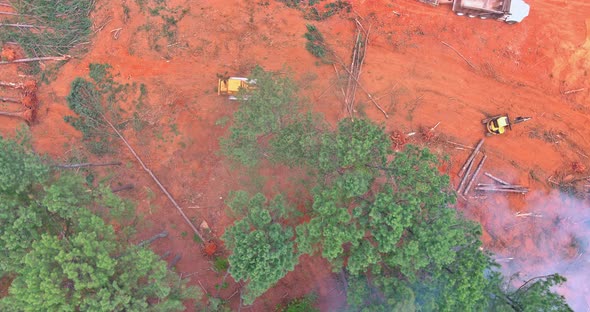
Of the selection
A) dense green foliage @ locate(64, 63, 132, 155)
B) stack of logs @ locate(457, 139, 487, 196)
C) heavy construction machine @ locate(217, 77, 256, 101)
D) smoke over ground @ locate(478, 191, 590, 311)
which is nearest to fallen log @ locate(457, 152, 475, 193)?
stack of logs @ locate(457, 139, 487, 196)

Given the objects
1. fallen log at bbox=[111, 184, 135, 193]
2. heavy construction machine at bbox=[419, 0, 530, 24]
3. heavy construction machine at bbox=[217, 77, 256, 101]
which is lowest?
fallen log at bbox=[111, 184, 135, 193]

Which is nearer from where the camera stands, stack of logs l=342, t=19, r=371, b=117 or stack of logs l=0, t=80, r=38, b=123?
stack of logs l=0, t=80, r=38, b=123

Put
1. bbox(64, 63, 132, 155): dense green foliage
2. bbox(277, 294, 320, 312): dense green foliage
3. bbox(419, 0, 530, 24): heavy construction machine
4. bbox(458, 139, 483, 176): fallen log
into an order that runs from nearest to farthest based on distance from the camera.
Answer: bbox(277, 294, 320, 312): dense green foliage → bbox(64, 63, 132, 155): dense green foliage → bbox(458, 139, 483, 176): fallen log → bbox(419, 0, 530, 24): heavy construction machine

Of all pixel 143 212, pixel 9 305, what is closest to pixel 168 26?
pixel 143 212

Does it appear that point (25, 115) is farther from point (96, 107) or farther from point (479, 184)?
point (479, 184)

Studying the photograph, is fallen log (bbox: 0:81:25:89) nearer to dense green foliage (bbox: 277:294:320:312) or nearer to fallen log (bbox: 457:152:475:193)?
dense green foliage (bbox: 277:294:320:312)

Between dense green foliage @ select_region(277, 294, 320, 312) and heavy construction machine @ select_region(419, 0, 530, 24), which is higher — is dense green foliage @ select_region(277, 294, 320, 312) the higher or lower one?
the lower one

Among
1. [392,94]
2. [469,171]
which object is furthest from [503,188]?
[392,94]
